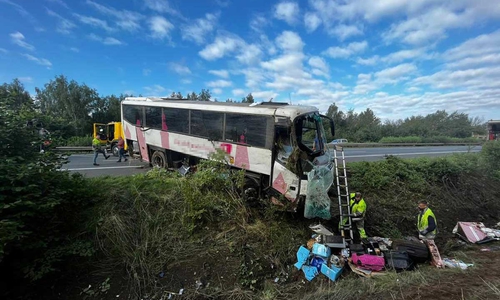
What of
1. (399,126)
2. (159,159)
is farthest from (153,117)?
(399,126)

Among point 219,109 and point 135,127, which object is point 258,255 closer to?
A: point 219,109

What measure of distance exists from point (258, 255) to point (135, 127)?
765 centimetres

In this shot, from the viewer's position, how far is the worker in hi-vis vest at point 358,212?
5980 mm

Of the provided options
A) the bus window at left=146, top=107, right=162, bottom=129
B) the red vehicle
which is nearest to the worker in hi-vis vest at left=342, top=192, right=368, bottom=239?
the bus window at left=146, top=107, right=162, bottom=129

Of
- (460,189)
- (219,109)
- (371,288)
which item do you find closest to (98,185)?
(219,109)

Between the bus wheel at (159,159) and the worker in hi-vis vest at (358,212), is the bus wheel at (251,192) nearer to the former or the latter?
the worker in hi-vis vest at (358,212)

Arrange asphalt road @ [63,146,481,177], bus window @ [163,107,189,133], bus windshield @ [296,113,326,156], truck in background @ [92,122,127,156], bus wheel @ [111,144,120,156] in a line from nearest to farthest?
bus windshield @ [296,113,326,156], bus window @ [163,107,189,133], asphalt road @ [63,146,481,177], bus wheel @ [111,144,120,156], truck in background @ [92,122,127,156]

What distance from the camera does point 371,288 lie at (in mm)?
4152

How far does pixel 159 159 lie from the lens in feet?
29.9

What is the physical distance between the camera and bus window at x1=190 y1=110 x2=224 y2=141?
704cm

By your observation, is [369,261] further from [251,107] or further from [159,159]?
[159,159]

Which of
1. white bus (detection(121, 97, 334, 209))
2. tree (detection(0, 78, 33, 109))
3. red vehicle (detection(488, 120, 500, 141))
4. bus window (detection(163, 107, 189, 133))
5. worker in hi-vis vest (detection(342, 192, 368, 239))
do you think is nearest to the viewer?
tree (detection(0, 78, 33, 109))

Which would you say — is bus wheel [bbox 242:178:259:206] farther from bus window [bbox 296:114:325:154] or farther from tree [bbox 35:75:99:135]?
tree [bbox 35:75:99:135]

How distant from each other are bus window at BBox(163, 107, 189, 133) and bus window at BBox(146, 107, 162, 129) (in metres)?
0.41
